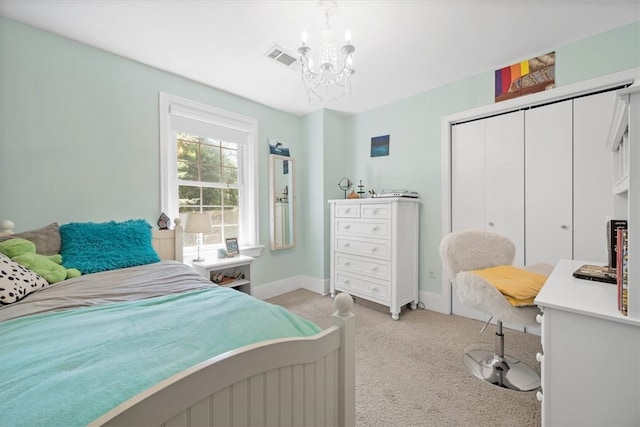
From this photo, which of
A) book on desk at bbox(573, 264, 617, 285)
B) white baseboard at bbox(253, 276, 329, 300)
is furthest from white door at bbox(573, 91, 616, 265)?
white baseboard at bbox(253, 276, 329, 300)

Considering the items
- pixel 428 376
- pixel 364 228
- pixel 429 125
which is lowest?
pixel 428 376

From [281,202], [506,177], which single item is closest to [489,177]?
[506,177]

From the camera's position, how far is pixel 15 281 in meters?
1.30

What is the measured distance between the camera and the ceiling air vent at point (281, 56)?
2157mm

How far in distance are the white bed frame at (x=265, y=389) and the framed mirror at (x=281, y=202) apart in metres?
2.58

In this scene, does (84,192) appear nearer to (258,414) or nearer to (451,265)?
(258,414)

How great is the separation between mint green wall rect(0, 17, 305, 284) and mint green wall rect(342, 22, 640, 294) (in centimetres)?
208

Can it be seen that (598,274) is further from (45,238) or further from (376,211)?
(45,238)

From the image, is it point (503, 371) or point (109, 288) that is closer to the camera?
point (109, 288)

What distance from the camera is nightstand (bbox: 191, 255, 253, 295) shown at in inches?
98.6

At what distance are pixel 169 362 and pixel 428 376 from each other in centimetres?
166

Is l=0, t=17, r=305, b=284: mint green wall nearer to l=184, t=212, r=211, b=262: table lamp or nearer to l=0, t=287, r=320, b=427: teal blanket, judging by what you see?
l=184, t=212, r=211, b=262: table lamp

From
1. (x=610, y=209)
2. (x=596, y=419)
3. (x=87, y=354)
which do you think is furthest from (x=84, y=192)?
(x=610, y=209)

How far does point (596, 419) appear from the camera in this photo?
3.07 feet
